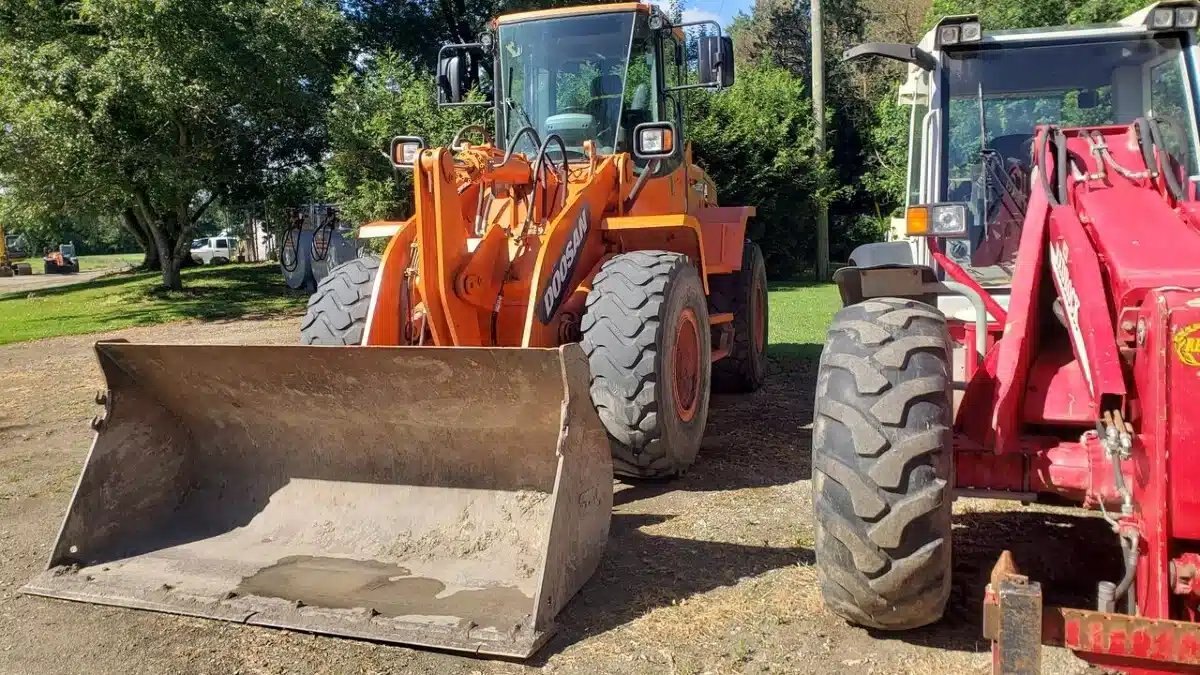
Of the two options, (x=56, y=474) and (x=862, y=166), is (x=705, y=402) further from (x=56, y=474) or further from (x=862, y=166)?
(x=862, y=166)

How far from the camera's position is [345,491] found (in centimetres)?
437

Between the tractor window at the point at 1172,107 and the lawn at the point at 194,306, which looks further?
the lawn at the point at 194,306

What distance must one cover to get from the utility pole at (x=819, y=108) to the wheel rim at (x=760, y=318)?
11.9 meters

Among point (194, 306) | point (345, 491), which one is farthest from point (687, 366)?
point (194, 306)

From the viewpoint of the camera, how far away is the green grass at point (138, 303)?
51.5ft

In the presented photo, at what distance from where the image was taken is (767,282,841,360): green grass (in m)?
10.7

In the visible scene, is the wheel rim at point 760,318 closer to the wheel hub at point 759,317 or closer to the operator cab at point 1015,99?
the wheel hub at point 759,317

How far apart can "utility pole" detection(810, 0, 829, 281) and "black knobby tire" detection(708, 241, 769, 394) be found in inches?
479

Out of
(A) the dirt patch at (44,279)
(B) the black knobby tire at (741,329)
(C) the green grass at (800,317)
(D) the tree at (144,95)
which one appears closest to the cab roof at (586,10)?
(B) the black knobby tire at (741,329)

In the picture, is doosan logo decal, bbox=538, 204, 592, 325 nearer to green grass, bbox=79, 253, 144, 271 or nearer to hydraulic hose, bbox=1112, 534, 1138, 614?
hydraulic hose, bbox=1112, 534, 1138, 614

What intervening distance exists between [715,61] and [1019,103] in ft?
6.83

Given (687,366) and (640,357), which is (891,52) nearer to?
(640,357)

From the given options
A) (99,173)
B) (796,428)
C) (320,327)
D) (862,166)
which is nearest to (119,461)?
(320,327)

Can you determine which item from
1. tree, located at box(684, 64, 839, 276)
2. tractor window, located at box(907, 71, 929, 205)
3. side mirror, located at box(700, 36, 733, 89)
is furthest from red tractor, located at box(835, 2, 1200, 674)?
tree, located at box(684, 64, 839, 276)
